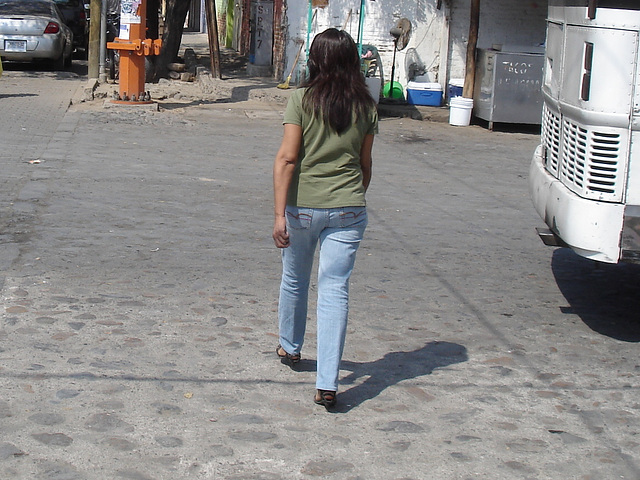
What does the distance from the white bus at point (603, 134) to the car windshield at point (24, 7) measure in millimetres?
17110

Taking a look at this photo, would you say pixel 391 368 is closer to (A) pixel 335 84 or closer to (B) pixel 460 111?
(A) pixel 335 84

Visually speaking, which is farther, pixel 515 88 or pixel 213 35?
pixel 213 35

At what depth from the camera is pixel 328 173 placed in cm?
429

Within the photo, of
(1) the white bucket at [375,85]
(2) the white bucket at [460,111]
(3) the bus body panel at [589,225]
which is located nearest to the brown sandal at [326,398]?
(3) the bus body panel at [589,225]

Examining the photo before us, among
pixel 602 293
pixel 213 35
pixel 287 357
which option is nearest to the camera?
pixel 287 357

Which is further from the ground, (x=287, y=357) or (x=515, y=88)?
(x=515, y=88)

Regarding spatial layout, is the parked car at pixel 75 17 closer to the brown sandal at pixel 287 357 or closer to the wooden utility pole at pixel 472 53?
the wooden utility pole at pixel 472 53

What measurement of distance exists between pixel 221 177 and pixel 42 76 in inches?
431

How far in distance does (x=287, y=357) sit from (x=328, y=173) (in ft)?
3.60

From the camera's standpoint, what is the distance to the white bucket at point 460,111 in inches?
626

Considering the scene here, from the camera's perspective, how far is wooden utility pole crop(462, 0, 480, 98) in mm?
16500

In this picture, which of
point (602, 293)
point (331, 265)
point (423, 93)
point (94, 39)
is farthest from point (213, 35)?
point (331, 265)

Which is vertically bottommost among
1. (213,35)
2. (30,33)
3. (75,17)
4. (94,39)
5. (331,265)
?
(331,265)

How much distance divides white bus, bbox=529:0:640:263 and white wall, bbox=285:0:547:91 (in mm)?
12503
